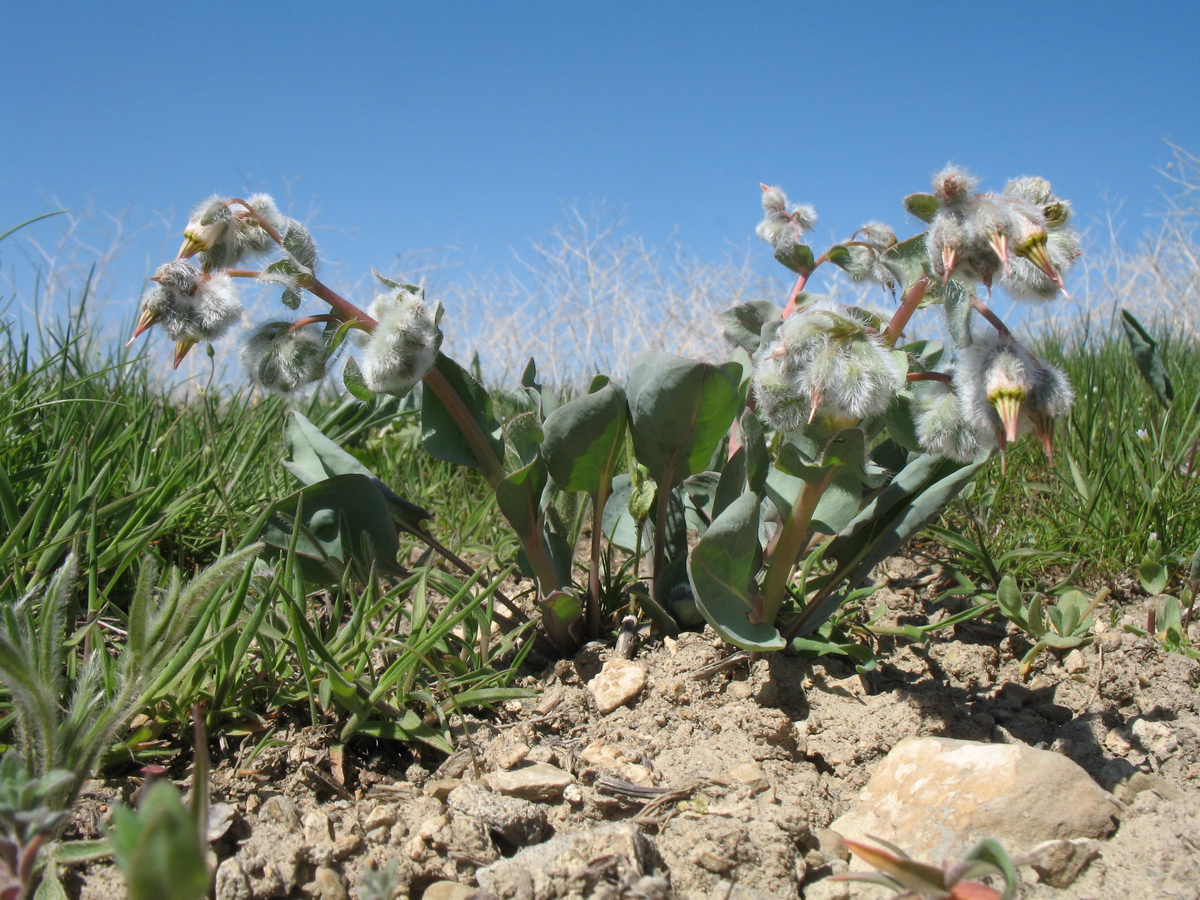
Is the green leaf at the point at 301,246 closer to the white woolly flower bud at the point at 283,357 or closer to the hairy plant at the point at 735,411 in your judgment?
the hairy plant at the point at 735,411

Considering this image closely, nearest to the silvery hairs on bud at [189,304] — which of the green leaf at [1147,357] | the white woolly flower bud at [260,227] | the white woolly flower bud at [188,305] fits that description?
the white woolly flower bud at [188,305]

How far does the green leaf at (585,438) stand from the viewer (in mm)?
1826

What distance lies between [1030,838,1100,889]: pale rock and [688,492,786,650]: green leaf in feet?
1.72

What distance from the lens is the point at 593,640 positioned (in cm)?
210

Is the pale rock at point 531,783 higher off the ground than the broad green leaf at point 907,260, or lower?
lower

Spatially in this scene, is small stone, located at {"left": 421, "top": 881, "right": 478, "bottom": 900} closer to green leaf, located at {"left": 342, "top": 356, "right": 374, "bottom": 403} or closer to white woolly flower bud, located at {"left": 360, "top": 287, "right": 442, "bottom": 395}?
white woolly flower bud, located at {"left": 360, "top": 287, "right": 442, "bottom": 395}

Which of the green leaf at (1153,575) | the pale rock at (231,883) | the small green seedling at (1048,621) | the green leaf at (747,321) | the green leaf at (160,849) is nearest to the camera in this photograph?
the green leaf at (160,849)

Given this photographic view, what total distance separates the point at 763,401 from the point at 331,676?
2.92 feet

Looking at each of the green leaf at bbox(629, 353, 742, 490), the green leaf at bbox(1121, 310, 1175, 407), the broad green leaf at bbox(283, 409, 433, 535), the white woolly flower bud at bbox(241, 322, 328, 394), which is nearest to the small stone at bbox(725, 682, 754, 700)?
Answer: the green leaf at bbox(629, 353, 742, 490)

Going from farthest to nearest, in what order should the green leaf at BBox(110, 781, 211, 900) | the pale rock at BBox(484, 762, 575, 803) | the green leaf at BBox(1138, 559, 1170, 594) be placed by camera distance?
the green leaf at BBox(1138, 559, 1170, 594), the pale rock at BBox(484, 762, 575, 803), the green leaf at BBox(110, 781, 211, 900)

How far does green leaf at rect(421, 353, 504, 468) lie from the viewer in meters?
1.99

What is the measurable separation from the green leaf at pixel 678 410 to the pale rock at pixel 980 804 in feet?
2.42

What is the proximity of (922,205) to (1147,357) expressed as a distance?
1526 millimetres

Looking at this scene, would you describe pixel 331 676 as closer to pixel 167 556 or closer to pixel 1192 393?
pixel 167 556
